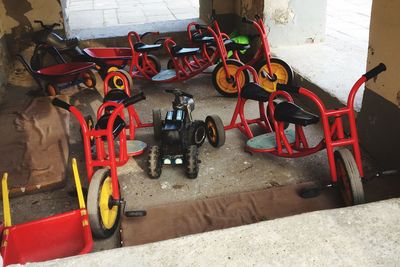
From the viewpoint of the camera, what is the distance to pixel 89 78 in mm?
5035

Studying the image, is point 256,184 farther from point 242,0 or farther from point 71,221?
point 242,0

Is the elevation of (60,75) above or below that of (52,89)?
above

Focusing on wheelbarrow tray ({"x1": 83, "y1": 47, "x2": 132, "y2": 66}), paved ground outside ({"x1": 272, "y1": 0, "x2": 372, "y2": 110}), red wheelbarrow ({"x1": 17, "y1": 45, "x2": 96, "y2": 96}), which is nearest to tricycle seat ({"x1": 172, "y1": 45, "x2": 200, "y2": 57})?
wheelbarrow tray ({"x1": 83, "y1": 47, "x2": 132, "y2": 66})

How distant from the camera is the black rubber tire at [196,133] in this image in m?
3.25

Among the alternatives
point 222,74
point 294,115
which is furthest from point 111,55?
point 294,115

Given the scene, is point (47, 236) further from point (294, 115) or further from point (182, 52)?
point (182, 52)

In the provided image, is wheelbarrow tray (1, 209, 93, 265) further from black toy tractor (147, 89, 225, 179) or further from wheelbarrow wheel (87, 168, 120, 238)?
black toy tractor (147, 89, 225, 179)

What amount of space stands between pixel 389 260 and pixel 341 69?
3.08 meters

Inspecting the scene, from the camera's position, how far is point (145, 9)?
9.53m

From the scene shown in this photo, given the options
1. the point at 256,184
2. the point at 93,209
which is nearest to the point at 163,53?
the point at 256,184

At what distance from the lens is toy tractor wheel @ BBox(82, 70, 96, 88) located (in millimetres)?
5020

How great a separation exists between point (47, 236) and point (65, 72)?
283 centimetres

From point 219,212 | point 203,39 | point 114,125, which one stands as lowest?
point 219,212

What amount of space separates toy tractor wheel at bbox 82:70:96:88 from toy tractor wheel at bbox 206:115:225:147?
82.4 inches
